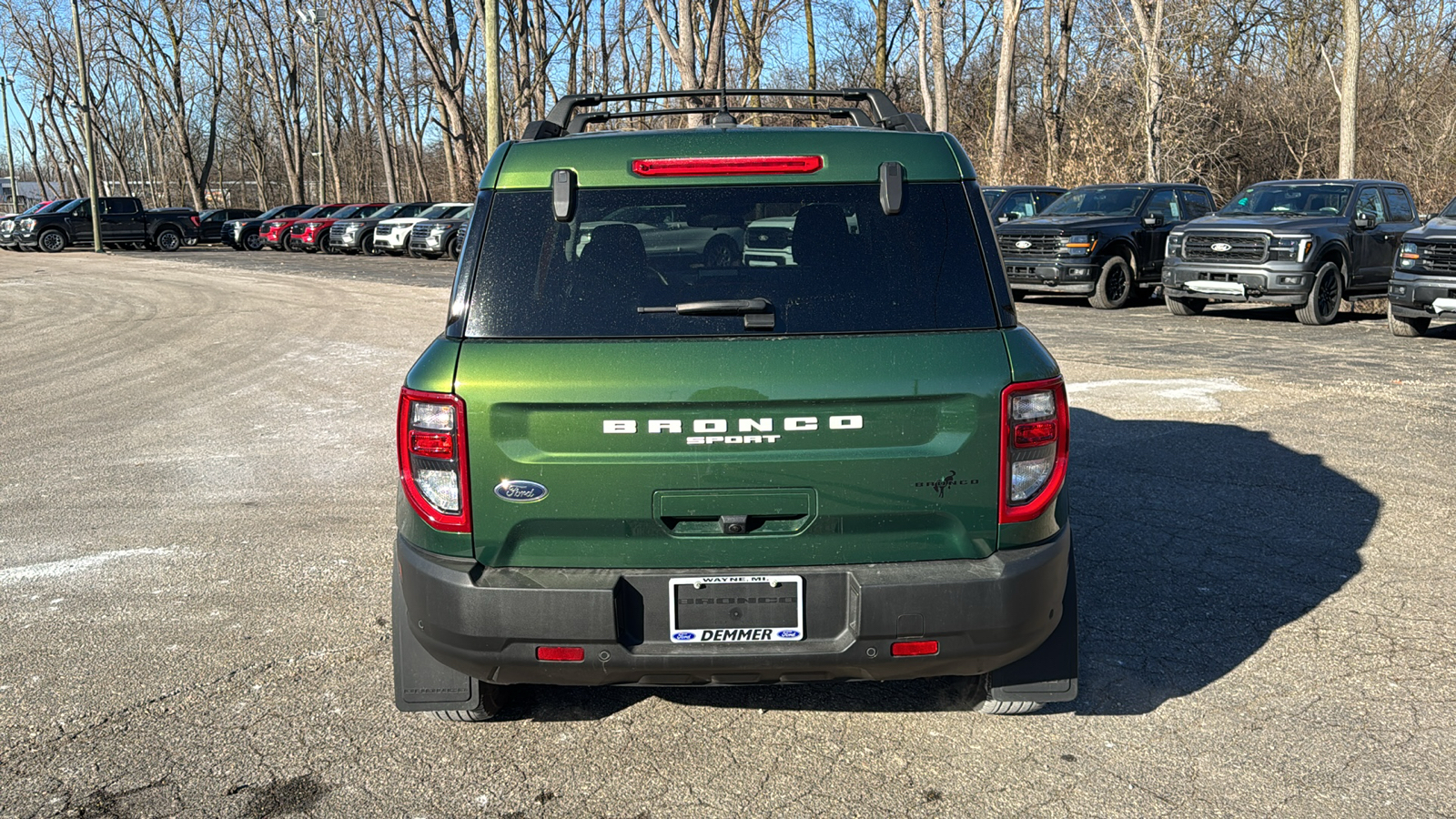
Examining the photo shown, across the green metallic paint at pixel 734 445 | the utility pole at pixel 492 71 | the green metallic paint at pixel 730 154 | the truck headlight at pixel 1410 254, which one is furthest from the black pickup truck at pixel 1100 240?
the green metallic paint at pixel 734 445

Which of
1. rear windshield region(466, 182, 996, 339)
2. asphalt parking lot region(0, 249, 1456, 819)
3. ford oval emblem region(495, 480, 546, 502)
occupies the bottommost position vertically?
asphalt parking lot region(0, 249, 1456, 819)

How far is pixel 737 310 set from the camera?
3.23 m

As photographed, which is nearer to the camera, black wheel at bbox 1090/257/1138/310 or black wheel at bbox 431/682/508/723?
black wheel at bbox 431/682/508/723

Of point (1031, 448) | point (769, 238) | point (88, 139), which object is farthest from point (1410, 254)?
point (88, 139)

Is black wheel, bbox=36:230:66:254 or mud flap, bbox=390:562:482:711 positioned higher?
black wheel, bbox=36:230:66:254

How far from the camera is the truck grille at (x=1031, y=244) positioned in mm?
18281

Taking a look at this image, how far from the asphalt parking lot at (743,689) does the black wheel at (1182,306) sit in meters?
7.89

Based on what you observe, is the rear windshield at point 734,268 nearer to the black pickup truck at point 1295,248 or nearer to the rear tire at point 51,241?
the black pickup truck at point 1295,248

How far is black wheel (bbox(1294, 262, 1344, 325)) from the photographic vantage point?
1567 cm

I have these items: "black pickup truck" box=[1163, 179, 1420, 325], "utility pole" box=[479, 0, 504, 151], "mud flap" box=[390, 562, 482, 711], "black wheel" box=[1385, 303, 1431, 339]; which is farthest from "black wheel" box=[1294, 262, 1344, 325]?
"utility pole" box=[479, 0, 504, 151]

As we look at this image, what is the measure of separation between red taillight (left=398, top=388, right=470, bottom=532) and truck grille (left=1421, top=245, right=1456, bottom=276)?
1305 centimetres

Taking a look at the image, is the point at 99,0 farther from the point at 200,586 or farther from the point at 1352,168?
the point at 200,586

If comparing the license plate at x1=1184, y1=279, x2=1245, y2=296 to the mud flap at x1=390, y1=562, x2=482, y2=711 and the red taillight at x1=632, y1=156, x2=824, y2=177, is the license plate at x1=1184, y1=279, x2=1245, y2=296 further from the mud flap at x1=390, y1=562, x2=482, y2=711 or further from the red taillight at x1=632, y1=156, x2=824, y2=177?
the mud flap at x1=390, y1=562, x2=482, y2=711

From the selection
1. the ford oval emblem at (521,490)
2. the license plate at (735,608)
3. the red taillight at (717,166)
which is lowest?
the license plate at (735,608)
